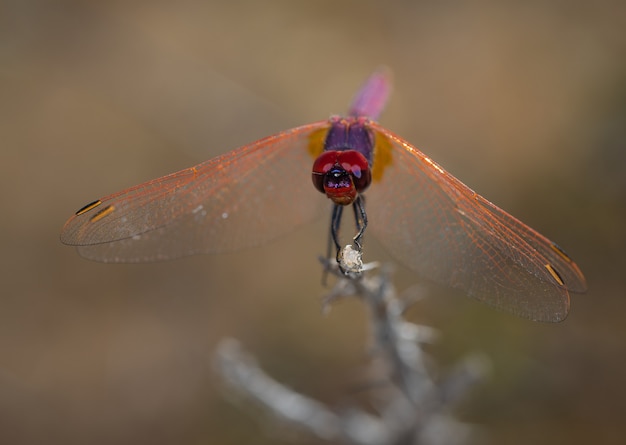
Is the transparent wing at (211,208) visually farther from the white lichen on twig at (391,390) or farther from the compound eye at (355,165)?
the white lichen on twig at (391,390)

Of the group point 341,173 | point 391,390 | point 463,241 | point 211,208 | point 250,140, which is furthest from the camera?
point 250,140

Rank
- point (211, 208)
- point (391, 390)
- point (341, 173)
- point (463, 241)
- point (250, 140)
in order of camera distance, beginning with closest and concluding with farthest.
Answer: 1. point (341, 173)
2. point (463, 241)
3. point (211, 208)
4. point (391, 390)
5. point (250, 140)

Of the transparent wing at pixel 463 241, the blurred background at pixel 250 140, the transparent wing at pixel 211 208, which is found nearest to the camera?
the transparent wing at pixel 463 241

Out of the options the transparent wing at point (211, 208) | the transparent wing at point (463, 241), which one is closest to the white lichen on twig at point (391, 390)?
the transparent wing at point (463, 241)

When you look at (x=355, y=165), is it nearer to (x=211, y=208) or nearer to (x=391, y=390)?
(x=211, y=208)

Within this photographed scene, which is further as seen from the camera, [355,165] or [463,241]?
[463,241]

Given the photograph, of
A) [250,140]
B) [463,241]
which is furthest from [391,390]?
[250,140]

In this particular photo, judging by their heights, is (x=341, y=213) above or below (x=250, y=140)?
below
